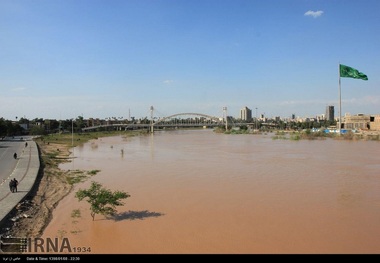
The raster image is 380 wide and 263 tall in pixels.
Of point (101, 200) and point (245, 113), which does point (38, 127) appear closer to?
point (101, 200)

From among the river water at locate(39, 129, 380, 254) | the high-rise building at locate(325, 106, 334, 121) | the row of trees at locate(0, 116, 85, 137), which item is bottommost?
the river water at locate(39, 129, 380, 254)

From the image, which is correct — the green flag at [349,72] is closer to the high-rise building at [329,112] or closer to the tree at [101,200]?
the tree at [101,200]

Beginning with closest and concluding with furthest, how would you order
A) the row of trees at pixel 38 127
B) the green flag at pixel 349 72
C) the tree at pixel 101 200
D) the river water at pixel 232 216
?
1. the river water at pixel 232 216
2. the tree at pixel 101 200
3. the green flag at pixel 349 72
4. the row of trees at pixel 38 127

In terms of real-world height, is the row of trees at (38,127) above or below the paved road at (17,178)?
above

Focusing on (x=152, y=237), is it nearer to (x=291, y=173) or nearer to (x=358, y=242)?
(x=358, y=242)

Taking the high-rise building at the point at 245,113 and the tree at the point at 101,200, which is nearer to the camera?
the tree at the point at 101,200

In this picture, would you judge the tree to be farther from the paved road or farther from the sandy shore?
the paved road

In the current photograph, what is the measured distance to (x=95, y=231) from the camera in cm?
673

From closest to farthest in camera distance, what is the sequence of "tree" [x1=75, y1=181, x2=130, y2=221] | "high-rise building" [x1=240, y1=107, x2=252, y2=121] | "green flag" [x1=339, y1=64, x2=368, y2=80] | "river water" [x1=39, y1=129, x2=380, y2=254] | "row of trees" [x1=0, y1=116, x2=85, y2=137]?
"river water" [x1=39, y1=129, x2=380, y2=254], "tree" [x1=75, y1=181, x2=130, y2=221], "green flag" [x1=339, y1=64, x2=368, y2=80], "row of trees" [x1=0, y1=116, x2=85, y2=137], "high-rise building" [x1=240, y1=107, x2=252, y2=121]

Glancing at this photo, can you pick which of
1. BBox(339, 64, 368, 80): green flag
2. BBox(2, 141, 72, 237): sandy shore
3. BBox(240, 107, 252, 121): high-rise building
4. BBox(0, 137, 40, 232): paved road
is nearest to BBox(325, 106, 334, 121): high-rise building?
BBox(240, 107, 252, 121): high-rise building

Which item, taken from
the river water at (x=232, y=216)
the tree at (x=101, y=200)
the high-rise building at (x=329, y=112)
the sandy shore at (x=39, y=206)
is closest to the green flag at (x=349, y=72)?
the river water at (x=232, y=216)

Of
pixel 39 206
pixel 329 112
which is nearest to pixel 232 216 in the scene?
pixel 39 206

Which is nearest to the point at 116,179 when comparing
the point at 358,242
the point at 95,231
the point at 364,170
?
the point at 95,231

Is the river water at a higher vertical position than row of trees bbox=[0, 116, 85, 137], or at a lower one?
lower
